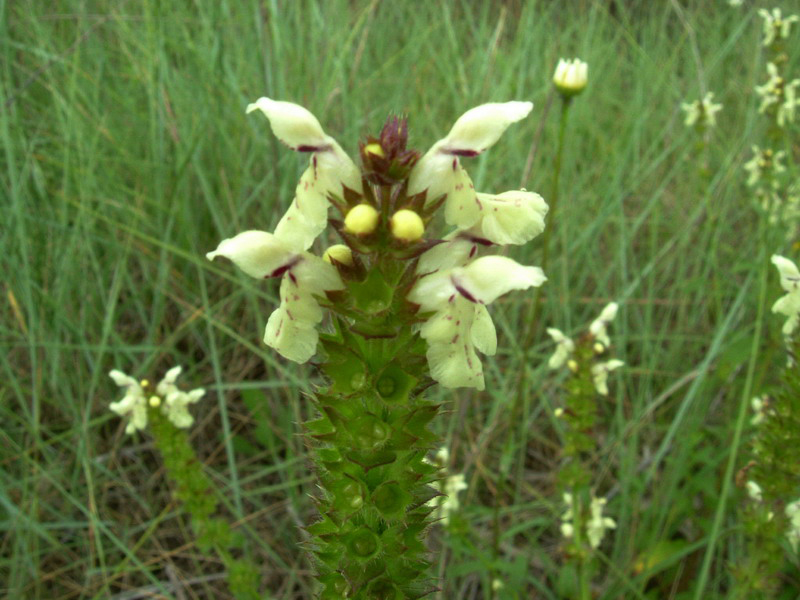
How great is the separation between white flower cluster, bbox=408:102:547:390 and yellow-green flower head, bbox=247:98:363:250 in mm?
112

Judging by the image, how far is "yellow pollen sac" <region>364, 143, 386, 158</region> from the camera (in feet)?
3.44

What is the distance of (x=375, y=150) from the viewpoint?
41.4 inches

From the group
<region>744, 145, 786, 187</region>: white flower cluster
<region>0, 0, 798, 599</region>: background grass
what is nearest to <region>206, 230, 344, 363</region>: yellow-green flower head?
<region>0, 0, 798, 599</region>: background grass

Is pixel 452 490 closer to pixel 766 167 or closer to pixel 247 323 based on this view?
pixel 247 323

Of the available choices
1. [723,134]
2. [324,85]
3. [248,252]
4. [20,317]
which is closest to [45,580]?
[20,317]

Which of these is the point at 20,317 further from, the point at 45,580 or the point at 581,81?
the point at 581,81

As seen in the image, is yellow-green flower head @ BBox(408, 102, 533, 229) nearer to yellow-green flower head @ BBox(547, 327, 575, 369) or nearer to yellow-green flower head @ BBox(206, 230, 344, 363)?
yellow-green flower head @ BBox(206, 230, 344, 363)

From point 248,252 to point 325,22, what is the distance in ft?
9.49

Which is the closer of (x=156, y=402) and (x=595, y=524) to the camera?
(x=156, y=402)

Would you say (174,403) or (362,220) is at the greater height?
(362,220)

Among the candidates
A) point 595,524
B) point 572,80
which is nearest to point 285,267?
point 572,80

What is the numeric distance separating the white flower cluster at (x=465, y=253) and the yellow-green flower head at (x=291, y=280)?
16 centimetres

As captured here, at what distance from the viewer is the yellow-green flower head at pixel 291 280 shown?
1.13 metres

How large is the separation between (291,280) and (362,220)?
0.20 m
